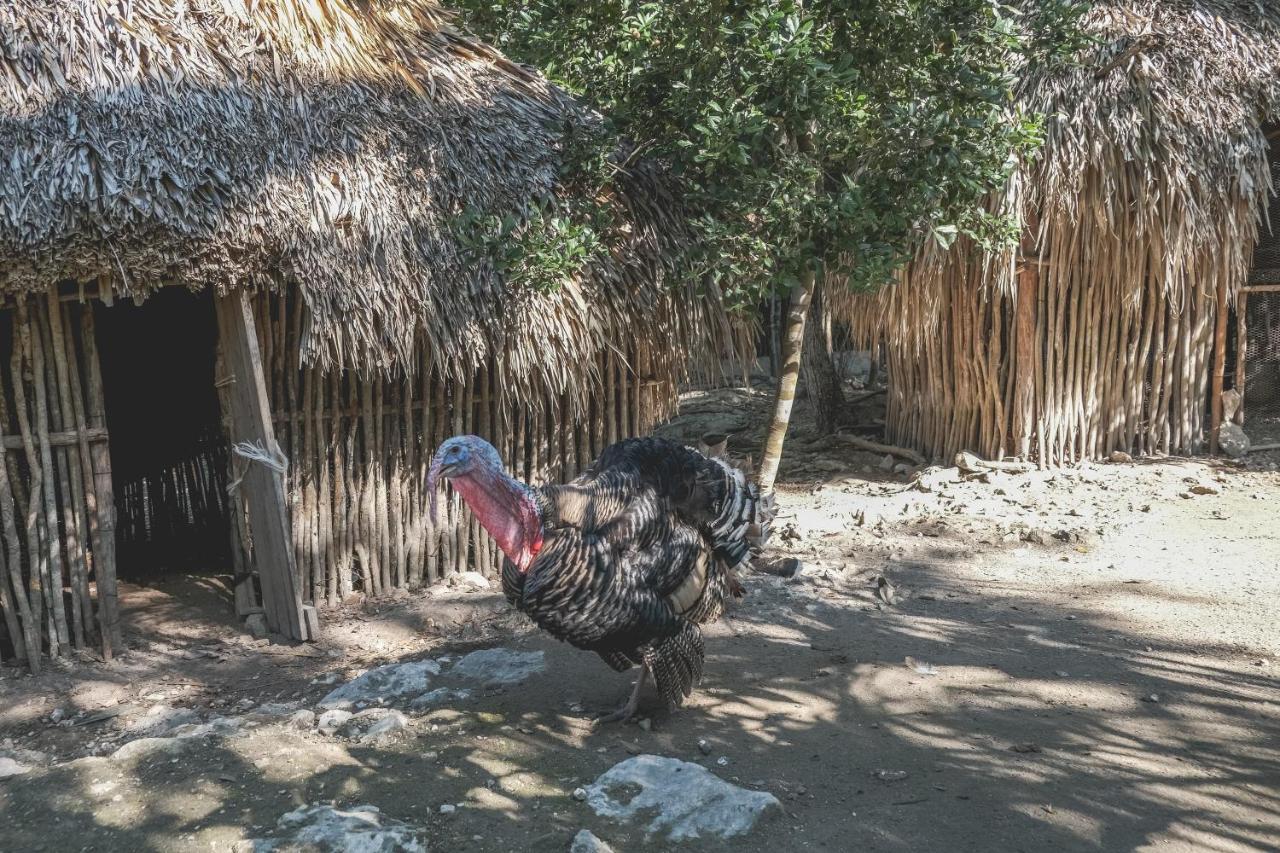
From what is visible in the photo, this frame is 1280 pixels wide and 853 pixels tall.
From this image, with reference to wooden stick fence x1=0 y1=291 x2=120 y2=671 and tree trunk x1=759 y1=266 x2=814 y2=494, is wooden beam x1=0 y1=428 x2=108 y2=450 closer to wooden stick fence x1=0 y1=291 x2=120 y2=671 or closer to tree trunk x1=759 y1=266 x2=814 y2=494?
wooden stick fence x1=0 y1=291 x2=120 y2=671

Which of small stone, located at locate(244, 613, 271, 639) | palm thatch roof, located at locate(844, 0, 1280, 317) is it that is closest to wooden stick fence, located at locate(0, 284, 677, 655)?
small stone, located at locate(244, 613, 271, 639)

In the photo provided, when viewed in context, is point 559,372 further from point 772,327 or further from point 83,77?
point 772,327

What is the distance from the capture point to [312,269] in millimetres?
4945

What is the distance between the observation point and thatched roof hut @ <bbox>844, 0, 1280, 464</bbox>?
7.33m

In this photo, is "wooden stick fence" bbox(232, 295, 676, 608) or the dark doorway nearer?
"wooden stick fence" bbox(232, 295, 676, 608)

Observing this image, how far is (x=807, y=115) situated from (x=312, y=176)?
2.49 metres

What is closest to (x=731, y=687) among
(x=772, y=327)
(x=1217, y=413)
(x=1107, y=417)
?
(x=1107, y=417)

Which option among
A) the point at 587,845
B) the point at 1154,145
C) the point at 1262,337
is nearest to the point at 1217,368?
the point at 1262,337

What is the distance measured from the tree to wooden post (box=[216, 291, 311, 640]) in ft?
4.88

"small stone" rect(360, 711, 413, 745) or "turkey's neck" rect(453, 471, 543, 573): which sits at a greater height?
"turkey's neck" rect(453, 471, 543, 573)

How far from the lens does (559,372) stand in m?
5.70

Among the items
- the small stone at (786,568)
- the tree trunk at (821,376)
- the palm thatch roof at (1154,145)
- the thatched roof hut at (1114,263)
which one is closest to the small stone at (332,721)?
the small stone at (786,568)

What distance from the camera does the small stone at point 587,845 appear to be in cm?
309

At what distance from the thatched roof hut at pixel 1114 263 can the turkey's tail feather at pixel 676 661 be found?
437 centimetres
